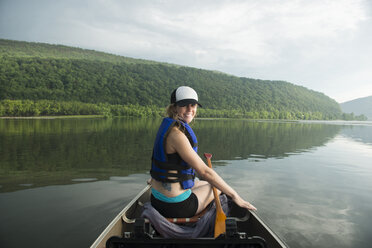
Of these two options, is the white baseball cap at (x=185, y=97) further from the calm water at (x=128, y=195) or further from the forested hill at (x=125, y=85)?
the forested hill at (x=125, y=85)

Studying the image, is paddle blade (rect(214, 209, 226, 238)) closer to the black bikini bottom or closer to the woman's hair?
the black bikini bottom

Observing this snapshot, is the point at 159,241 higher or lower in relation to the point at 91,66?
lower

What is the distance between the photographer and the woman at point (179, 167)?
2.92m

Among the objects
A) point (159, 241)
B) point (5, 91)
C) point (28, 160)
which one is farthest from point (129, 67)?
point (159, 241)

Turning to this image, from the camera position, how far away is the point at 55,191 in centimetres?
750

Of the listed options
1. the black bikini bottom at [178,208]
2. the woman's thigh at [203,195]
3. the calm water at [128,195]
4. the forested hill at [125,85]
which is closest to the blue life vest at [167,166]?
the black bikini bottom at [178,208]

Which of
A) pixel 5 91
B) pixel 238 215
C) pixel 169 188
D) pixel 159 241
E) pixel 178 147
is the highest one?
pixel 5 91

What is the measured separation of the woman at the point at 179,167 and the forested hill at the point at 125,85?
119m

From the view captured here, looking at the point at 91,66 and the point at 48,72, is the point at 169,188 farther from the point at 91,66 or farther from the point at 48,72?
the point at 91,66

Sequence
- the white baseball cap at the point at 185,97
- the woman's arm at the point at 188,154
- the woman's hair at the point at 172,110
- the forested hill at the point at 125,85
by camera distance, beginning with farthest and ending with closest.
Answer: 1. the forested hill at the point at 125,85
2. the woman's hair at the point at 172,110
3. the white baseball cap at the point at 185,97
4. the woman's arm at the point at 188,154

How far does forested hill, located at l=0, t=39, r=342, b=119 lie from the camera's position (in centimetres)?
11647

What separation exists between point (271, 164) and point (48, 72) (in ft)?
455

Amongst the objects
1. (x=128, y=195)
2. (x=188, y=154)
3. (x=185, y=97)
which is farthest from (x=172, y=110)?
(x=128, y=195)

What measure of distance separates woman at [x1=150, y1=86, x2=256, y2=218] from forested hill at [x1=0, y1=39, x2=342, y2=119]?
390 ft
